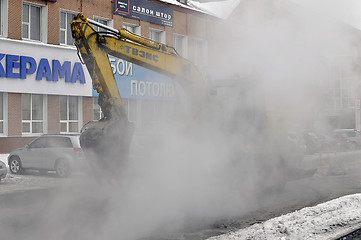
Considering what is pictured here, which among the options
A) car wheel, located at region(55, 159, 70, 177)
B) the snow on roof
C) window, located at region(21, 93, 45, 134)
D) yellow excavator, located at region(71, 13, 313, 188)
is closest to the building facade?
window, located at region(21, 93, 45, 134)

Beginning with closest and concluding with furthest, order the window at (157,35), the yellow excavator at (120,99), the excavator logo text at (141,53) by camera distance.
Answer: the yellow excavator at (120,99), the excavator logo text at (141,53), the window at (157,35)

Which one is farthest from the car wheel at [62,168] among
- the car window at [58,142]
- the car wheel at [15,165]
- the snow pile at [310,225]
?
the snow pile at [310,225]

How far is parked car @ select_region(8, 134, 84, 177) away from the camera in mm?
12547

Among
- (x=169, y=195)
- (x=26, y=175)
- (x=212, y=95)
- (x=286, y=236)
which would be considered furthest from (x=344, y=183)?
(x=26, y=175)

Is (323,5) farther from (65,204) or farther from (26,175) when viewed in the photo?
(26,175)

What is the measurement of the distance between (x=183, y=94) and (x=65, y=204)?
3324mm

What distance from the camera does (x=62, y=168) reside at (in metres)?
12.7

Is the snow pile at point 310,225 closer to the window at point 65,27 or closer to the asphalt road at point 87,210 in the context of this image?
the asphalt road at point 87,210

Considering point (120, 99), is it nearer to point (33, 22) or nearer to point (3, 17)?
point (3, 17)

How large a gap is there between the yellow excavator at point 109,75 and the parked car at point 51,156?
4745 mm

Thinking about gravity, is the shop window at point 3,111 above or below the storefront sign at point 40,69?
below

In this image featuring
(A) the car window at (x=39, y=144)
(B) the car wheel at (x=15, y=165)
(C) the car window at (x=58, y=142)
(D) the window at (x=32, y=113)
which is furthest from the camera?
(D) the window at (x=32, y=113)

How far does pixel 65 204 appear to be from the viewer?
24.9 ft

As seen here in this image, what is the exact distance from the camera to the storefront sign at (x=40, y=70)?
1798 cm
